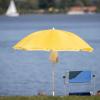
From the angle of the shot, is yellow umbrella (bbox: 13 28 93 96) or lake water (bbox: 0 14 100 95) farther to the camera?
lake water (bbox: 0 14 100 95)

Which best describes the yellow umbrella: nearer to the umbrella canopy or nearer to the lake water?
the umbrella canopy

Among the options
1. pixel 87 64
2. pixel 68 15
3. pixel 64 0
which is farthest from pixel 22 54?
pixel 68 15

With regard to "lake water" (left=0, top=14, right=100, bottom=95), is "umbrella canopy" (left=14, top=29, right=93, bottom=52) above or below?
above

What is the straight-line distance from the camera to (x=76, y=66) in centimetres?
3247

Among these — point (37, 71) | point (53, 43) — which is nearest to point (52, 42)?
point (53, 43)

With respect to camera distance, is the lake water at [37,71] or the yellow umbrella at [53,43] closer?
the yellow umbrella at [53,43]

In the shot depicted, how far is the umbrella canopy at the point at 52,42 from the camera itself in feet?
50.0

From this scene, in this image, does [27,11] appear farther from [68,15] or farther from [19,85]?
[19,85]

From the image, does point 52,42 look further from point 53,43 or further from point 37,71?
point 37,71

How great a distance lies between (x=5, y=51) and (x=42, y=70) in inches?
603

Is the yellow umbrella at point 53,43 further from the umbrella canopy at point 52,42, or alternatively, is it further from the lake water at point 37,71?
the lake water at point 37,71

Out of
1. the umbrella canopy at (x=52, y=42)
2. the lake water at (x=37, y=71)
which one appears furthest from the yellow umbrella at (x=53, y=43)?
the lake water at (x=37, y=71)

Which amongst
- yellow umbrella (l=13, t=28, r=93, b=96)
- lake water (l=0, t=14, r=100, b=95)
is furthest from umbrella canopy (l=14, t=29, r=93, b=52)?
lake water (l=0, t=14, r=100, b=95)

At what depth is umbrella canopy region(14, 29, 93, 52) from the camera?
50.0ft
